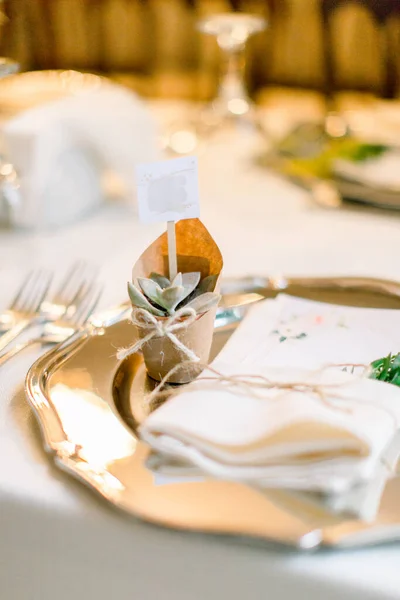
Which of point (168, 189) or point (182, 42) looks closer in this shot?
point (168, 189)

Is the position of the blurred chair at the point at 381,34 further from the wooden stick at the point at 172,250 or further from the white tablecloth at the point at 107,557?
the white tablecloth at the point at 107,557

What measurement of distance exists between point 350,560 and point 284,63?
2.30 metres

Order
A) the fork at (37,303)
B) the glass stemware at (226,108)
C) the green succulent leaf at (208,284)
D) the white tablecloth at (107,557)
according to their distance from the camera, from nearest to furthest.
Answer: the white tablecloth at (107,557) → the green succulent leaf at (208,284) → the fork at (37,303) → the glass stemware at (226,108)

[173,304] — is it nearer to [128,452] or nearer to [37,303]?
[128,452]

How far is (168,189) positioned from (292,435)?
0.25m

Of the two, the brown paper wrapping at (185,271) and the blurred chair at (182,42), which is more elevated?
the blurred chair at (182,42)

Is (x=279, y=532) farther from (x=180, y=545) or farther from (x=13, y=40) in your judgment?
(x=13, y=40)

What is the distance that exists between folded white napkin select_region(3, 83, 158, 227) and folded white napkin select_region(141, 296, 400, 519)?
1.77 ft

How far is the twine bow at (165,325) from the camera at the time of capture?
568 mm

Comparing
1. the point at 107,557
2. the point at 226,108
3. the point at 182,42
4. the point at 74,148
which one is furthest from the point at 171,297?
the point at 182,42

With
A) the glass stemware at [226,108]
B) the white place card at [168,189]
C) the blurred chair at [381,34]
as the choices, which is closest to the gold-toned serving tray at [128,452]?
the white place card at [168,189]

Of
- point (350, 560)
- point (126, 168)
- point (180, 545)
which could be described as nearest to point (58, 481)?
point (180, 545)

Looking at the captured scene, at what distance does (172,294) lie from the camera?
58 cm

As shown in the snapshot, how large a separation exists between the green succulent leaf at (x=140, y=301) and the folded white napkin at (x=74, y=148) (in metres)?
0.47
